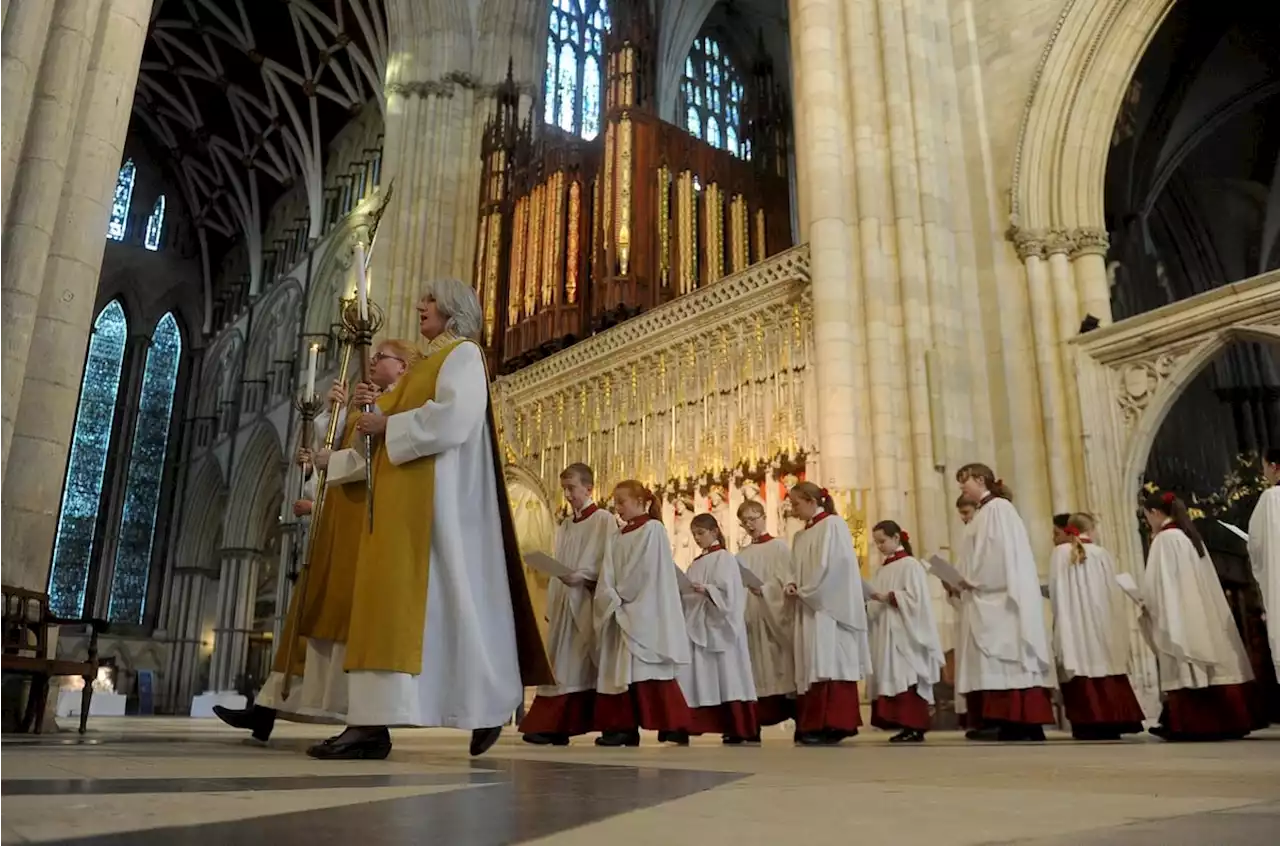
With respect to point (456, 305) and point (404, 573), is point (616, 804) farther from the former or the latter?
point (456, 305)

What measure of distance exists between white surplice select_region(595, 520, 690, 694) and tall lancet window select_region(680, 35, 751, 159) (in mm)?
15773

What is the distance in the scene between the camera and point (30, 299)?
4.82 m

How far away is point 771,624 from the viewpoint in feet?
21.3

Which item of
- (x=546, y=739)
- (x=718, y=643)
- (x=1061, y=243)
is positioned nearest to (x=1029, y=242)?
(x=1061, y=243)

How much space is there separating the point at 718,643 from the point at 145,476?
21718 millimetres

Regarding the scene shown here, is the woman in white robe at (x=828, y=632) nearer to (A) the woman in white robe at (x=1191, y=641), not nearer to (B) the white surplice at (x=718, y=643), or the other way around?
(B) the white surplice at (x=718, y=643)

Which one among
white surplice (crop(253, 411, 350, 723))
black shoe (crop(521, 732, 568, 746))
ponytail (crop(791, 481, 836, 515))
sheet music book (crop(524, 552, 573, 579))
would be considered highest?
ponytail (crop(791, 481, 836, 515))

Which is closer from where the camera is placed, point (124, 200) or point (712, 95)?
point (712, 95)

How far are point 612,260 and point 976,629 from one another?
7.30 meters

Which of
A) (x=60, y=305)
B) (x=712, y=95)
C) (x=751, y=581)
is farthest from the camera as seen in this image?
(x=712, y=95)

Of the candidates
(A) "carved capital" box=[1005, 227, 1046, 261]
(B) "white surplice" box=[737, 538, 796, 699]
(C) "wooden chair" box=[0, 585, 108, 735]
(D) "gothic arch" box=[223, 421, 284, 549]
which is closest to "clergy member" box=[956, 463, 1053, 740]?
(B) "white surplice" box=[737, 538, 796, 699]

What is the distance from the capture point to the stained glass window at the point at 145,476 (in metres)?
22.5

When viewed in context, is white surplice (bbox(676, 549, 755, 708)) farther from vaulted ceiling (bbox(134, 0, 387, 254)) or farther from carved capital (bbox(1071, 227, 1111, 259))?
vaulted ceiling (bbox(134, 0, 387, 254))

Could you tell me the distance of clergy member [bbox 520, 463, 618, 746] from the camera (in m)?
4.96
